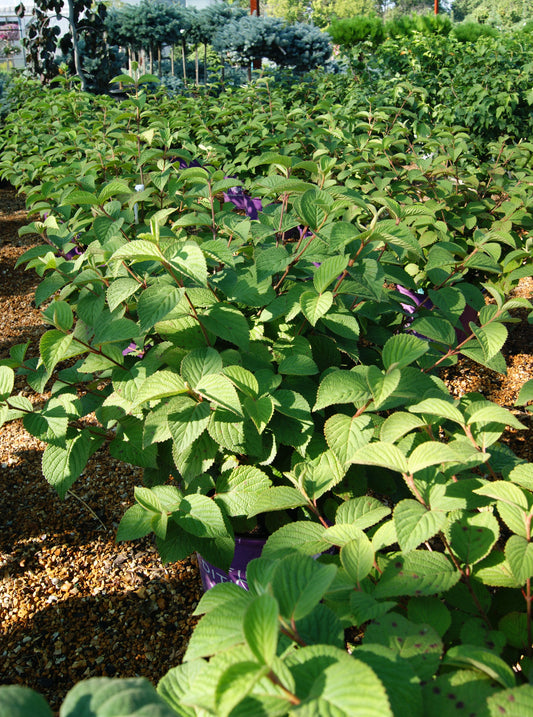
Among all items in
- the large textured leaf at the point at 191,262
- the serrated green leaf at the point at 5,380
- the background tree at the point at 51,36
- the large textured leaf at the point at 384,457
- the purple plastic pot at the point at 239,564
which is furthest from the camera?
the background tree at the point at 51,36

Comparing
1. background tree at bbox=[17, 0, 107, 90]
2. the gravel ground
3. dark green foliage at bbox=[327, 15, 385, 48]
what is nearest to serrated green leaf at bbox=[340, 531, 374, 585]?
the gravel ground

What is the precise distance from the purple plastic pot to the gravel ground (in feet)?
0.91

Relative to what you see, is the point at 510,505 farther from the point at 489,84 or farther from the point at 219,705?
the point at 489,84

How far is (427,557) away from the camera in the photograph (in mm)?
886

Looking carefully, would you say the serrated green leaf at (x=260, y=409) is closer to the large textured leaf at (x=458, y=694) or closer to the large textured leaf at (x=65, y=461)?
the large textured leaf at (x=65, y=461)

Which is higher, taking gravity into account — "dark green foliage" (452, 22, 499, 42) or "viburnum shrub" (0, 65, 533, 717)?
"dark green foliage" (452, 22, 499, 42)

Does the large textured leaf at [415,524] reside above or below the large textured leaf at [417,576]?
above

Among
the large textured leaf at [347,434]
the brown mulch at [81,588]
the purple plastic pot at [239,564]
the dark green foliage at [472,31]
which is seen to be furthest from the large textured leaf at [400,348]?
the dark green foliage at [472,31]

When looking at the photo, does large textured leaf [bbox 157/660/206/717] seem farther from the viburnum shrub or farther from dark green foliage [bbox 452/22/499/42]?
dark green foliage [bbox 452/22/499/42]

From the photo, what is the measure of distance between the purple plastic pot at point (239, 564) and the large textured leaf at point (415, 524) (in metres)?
0.60

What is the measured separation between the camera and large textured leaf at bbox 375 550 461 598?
2.63 feet

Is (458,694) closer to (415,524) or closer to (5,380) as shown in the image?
(415,524)

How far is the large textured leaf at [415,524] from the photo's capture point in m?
0.86

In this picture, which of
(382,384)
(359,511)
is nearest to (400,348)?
(382,384)
